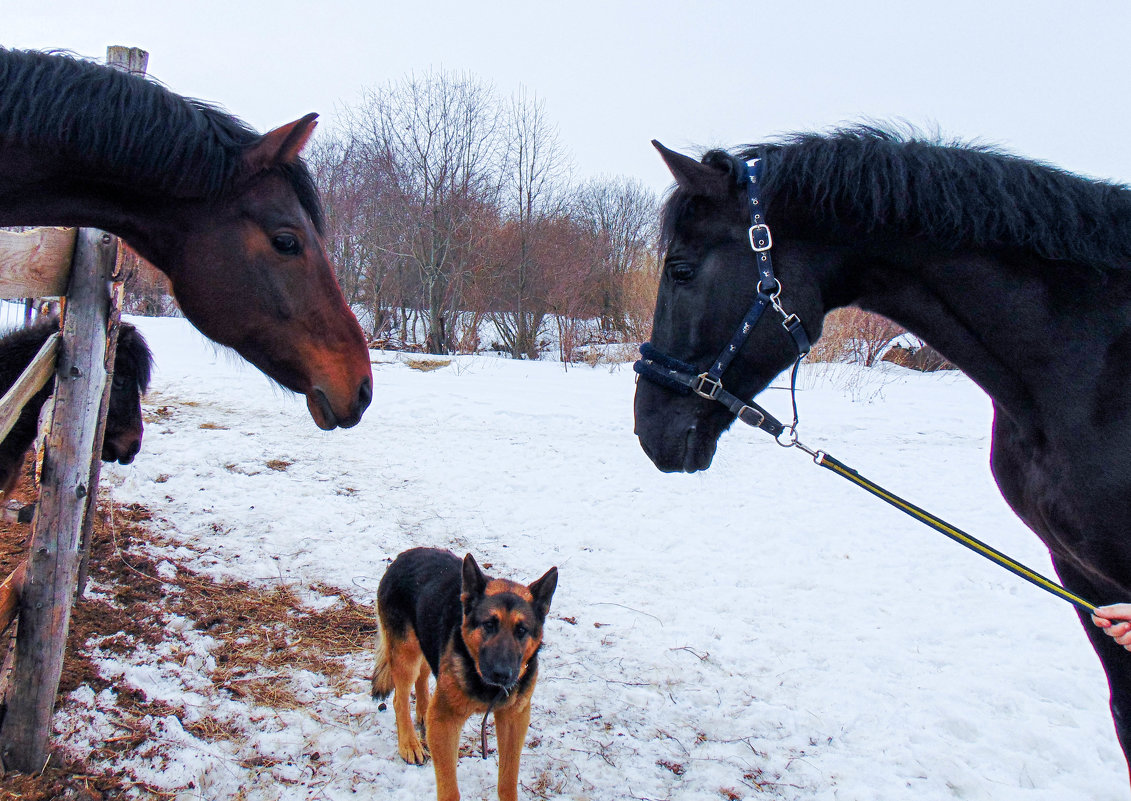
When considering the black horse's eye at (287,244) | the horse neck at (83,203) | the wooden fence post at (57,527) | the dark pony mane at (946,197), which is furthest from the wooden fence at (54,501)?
the dark pony mane at (946,197)

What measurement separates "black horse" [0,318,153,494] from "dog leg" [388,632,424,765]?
8.69 feet

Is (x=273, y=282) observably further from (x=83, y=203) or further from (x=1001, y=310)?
(x=1001, y=310)

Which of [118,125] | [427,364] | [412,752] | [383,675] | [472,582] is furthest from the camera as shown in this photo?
[427,364]

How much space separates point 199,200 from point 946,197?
7.52ft

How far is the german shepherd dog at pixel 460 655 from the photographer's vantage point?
2.77 metres

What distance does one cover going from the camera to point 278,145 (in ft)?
6.38

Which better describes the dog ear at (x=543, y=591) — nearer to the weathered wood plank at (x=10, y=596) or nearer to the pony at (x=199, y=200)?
the pony at (x=199, y=200)

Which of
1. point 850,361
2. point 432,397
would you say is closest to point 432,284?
point 432,397

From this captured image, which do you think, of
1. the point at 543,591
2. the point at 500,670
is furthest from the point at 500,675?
the point at 543,591

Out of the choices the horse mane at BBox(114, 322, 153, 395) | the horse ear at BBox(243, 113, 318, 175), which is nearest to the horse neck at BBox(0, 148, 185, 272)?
the horse ear at BBox(243, 113, 318, 175)

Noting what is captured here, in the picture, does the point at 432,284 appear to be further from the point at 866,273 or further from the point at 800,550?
the point at 866,273

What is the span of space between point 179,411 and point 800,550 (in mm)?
8622

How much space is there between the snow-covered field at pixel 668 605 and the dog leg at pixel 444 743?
10.6 inches

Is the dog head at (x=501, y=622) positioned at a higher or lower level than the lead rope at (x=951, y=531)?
lower
